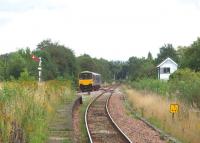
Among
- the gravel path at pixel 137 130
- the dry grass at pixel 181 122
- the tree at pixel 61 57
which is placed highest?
the tree at pixel 61 57

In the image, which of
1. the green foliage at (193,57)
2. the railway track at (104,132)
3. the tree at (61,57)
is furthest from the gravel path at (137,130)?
the tree at (61,57)

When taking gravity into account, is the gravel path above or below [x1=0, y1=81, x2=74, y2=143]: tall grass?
below

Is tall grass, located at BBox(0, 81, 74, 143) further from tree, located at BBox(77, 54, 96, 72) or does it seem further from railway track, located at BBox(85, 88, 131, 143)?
tree, located at BBox(77, 54, 96, 72)

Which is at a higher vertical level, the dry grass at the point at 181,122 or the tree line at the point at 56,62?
the tree line at the point at 56,62

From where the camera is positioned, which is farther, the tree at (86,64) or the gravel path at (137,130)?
the tree at (86,64)

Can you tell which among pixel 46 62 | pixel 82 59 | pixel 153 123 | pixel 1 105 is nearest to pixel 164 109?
pixel 153 123

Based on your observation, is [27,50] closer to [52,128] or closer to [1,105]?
[52,128]

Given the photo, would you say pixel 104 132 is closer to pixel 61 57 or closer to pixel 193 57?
pixel 193 57

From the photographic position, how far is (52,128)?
18125 mm

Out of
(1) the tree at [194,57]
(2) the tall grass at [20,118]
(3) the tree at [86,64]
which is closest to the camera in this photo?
(2) the tall grass at [20,118]

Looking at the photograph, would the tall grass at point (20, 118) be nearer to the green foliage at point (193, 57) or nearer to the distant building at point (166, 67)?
the green foliage at point (193, 57)

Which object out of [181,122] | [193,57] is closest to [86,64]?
[193,57]

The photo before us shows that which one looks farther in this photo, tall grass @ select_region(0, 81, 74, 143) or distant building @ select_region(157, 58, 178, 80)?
distant building @ select_region(157, 58, 178, 80)

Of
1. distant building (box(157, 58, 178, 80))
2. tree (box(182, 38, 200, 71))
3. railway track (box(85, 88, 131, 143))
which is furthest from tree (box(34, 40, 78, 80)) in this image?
railway track (box(85, 88, 131, 143))
